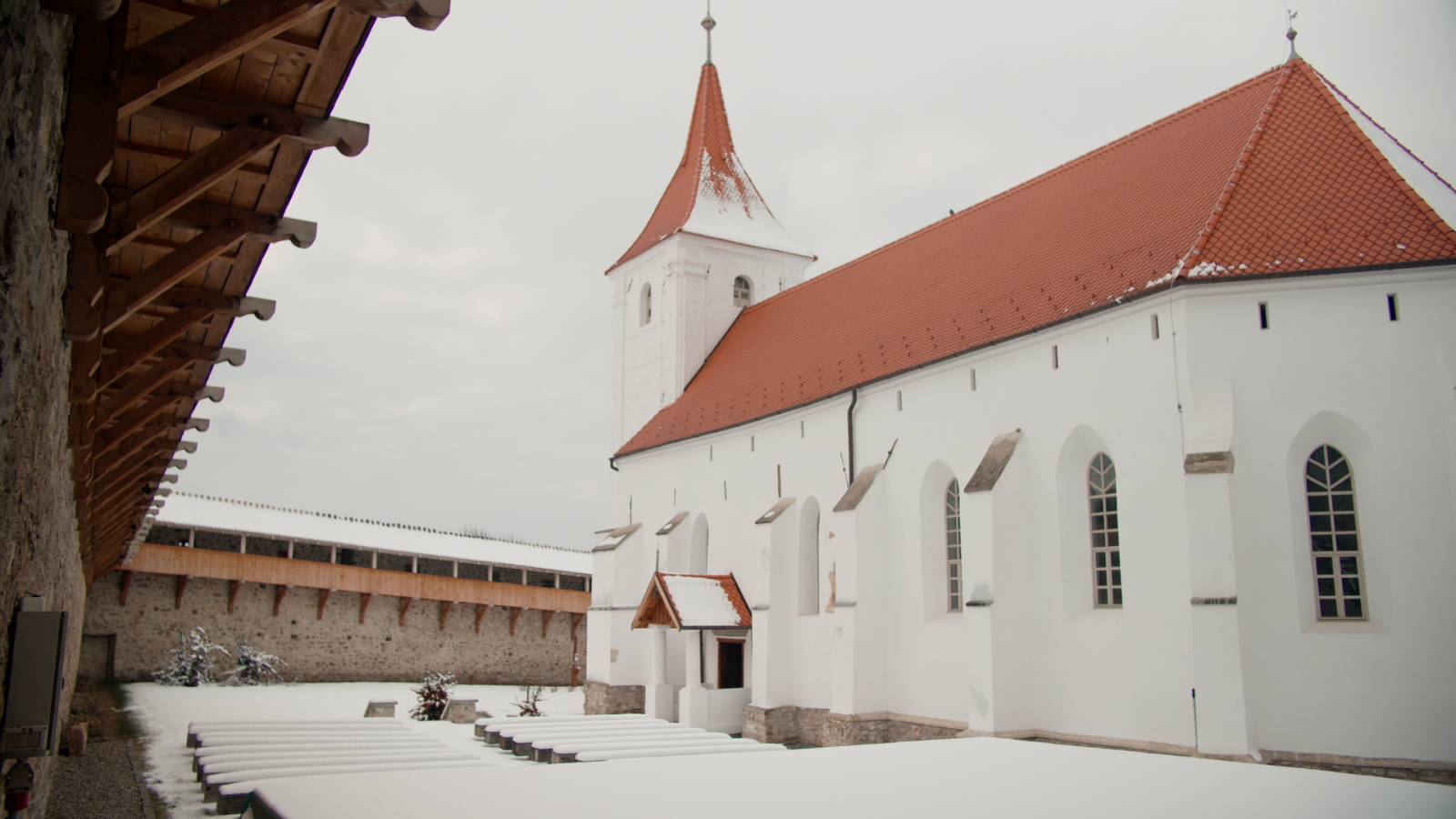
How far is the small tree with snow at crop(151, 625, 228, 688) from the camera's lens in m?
25.4

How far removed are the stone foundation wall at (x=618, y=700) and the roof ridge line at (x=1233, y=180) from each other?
1474 cm

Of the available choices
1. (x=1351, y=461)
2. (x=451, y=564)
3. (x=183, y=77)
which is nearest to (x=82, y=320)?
(x=183, y=77)

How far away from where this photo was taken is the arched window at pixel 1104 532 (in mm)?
13711

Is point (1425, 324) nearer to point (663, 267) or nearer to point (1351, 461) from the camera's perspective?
point (1351, 461)

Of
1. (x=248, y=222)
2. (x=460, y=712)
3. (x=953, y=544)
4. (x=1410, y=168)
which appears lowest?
(x=460, y=712)

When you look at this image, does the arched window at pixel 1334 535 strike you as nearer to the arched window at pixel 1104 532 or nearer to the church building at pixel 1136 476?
the church building at pixel 1136 476

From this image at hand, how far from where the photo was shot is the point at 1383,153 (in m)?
13.3

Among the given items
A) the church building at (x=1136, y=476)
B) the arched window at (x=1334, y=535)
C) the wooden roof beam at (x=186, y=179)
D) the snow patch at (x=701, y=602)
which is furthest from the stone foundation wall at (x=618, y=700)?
the wooden roof beam at (x=186, y=179)

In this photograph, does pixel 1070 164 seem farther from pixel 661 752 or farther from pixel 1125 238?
pixel 661 752

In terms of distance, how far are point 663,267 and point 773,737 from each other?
13.5m

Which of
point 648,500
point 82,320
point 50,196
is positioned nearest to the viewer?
point 50,196

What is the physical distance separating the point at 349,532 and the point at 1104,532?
2496 centimetres

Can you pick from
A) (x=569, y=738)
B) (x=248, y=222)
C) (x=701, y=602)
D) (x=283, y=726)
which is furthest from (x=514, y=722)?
(x=248, y=222)

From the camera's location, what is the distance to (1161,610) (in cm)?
1262
